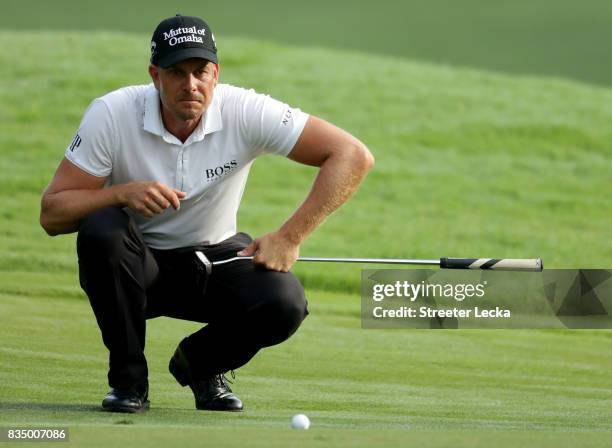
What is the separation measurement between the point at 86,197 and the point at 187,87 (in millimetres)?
604

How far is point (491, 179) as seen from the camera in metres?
19.3

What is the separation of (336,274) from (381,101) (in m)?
10.8

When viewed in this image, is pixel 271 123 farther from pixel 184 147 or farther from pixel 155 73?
pixel 155 73

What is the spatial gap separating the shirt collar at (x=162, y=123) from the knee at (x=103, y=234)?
0.39 meters

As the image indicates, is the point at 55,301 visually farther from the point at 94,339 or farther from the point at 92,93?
the point at 92,93

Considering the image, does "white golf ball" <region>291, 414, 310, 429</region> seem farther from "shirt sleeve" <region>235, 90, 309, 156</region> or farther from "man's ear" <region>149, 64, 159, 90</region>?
"man's ear" <region>149, 64, 159, 90</region>

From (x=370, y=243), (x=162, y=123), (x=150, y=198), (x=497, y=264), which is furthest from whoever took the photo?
(x=370, y=243)

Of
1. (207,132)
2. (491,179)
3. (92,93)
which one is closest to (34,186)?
(92,93)

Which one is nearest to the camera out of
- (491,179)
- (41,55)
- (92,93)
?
(491,179)

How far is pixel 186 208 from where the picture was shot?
17.7 feet

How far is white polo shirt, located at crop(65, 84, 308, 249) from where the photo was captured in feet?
17.1

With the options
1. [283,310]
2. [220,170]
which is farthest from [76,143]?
[283,310]

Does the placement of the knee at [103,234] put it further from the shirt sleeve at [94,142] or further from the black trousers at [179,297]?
the shirt sleeve at [94,142]

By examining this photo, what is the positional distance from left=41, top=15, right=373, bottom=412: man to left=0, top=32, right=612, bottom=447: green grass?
31 cm
